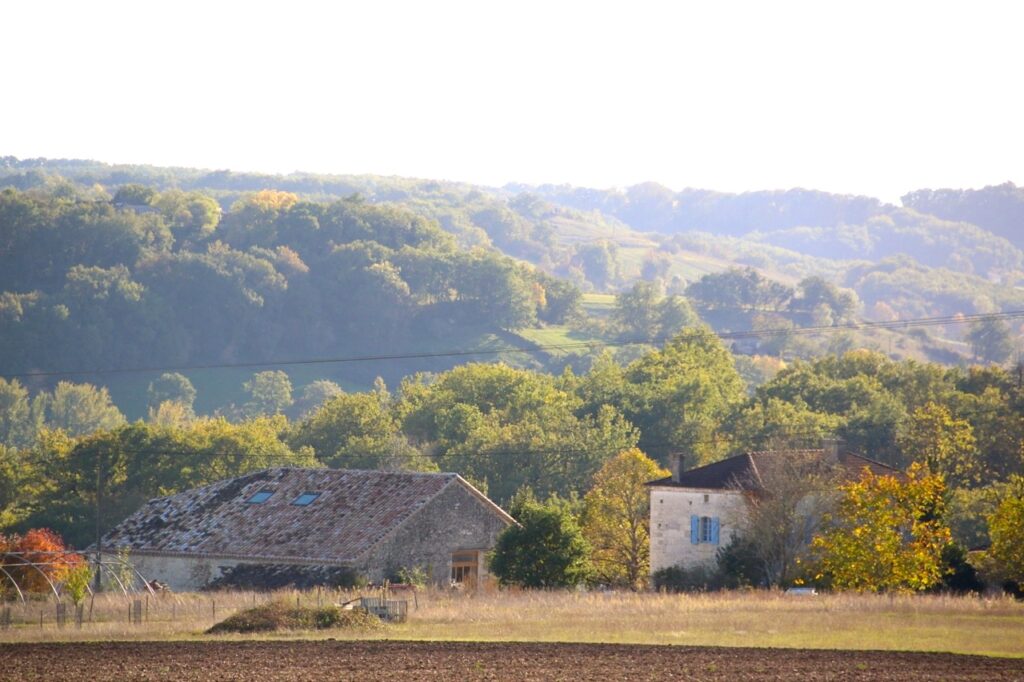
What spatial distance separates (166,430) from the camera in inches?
3652

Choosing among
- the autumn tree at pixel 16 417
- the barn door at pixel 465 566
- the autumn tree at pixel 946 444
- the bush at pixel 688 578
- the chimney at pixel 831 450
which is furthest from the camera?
the autumn tree at pixel 16 417

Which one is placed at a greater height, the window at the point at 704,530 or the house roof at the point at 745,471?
the house roof at the point at 745,471

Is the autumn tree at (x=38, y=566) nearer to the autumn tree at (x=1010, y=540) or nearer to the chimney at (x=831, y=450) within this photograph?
the chimney at (x=831, y=450)

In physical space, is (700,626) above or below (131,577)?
above

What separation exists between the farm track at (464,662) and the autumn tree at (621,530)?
28.4 m

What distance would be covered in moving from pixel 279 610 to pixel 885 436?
5723cm

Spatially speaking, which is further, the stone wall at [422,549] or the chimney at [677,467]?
the chimney at [677,467]

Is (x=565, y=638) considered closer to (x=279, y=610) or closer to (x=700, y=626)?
(x=700, y=626)

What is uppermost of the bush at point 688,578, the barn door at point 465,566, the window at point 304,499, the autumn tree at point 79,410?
the window at point 304,499

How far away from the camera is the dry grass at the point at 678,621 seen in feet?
122

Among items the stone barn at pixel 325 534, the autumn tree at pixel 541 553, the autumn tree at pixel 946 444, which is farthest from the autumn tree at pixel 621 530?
the autumn tree at pixel 946 444

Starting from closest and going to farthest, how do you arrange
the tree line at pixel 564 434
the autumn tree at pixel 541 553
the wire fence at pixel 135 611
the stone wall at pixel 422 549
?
the wire fence at pixel 135 611 < the autumn tree at pixel 541 553 < the stone wall at pixel 422 549 < the tree line at pixel 564 434

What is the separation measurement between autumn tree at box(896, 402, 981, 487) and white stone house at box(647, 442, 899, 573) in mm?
21681

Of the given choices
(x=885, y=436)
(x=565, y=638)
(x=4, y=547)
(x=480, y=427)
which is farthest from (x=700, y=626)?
(x=480, y=427)
